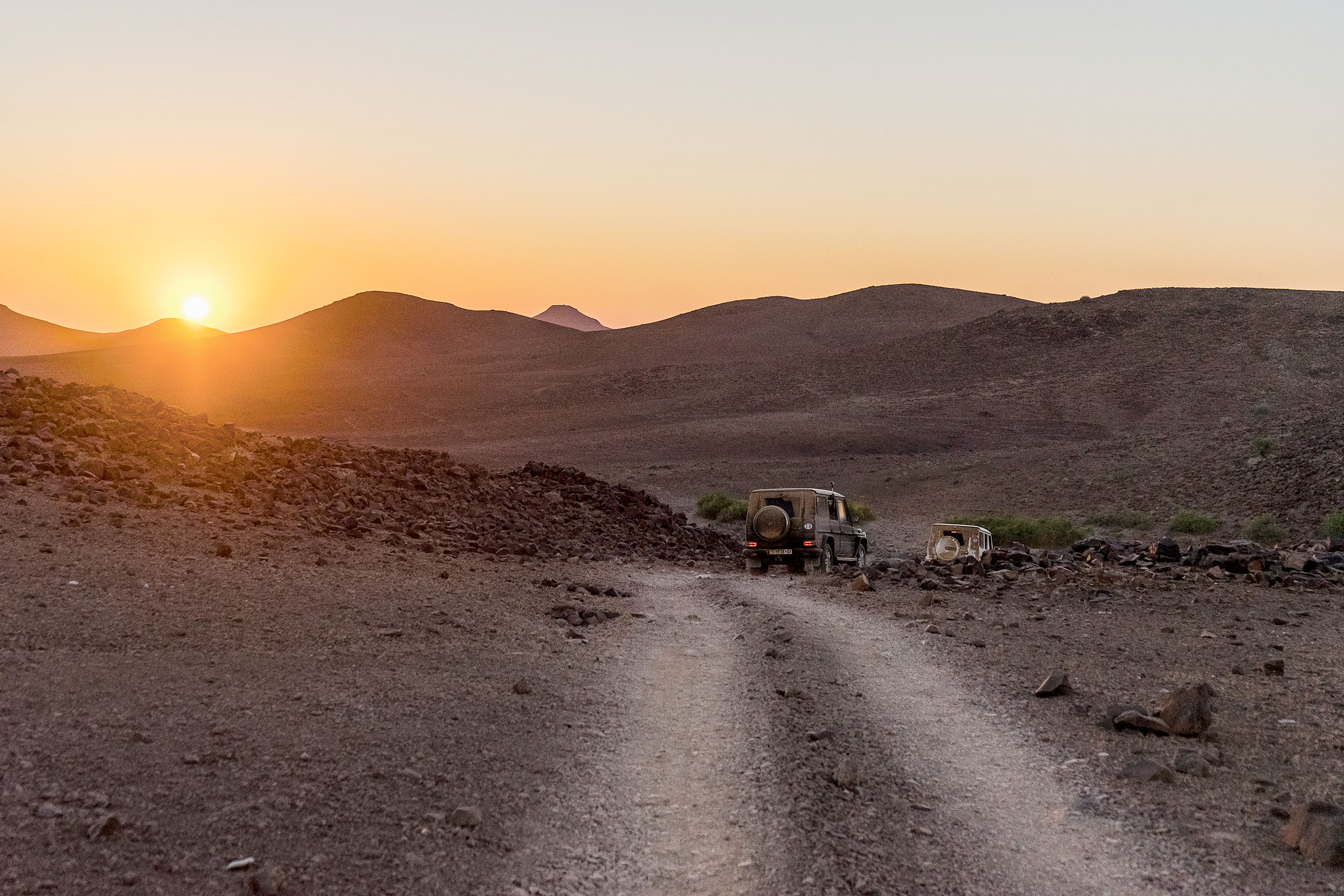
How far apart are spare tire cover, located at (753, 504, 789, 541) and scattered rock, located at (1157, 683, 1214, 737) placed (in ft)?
44.1

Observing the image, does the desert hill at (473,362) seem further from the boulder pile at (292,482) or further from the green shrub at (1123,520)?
the boulder pile at (292,482)

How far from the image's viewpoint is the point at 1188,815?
6.84m

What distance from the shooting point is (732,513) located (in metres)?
39.4

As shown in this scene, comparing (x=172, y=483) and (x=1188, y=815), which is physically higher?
(x=172, y=483)

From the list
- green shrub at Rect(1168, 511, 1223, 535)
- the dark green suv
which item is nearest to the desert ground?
green shrub at Rect(1168, 511, 1223, 535)

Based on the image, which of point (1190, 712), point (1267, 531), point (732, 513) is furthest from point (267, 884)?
point (732, 513)

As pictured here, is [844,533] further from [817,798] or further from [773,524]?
[817,798]

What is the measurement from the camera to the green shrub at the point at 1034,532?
110 ft

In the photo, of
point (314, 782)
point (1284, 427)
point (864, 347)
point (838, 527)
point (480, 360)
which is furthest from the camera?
point (480, 360)

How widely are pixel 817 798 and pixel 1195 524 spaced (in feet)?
101

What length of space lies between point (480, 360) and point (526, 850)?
132184 mm

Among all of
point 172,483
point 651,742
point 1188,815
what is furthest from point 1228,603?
point 172,483

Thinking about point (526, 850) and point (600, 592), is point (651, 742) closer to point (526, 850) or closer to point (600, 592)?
point (526, 850)

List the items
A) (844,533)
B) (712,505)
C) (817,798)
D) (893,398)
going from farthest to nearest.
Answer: (893,398)
(712,505)
(844,533)
(817,798)
